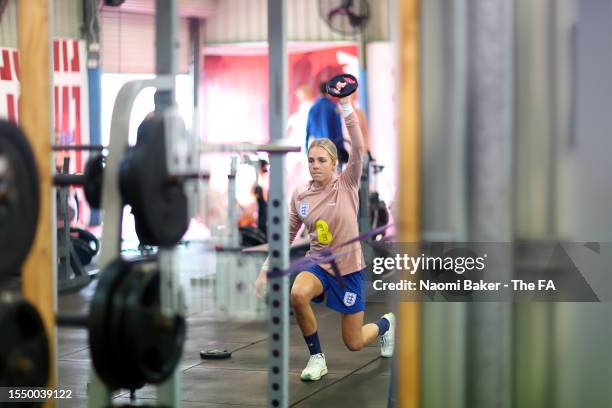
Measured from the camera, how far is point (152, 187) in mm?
2275

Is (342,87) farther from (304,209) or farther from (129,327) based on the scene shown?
(129,327)

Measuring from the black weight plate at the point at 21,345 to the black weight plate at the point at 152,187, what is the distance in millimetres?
350

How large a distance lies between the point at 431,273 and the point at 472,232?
0.23 m

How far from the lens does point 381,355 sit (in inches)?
206

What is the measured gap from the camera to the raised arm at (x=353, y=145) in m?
3.91

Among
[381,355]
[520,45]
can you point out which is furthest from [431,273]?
[381,355]

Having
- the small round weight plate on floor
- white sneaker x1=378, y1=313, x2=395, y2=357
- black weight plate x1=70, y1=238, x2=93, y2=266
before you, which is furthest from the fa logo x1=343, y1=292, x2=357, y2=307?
black weight plate x1=70, y1=238, x2=93, y2=266

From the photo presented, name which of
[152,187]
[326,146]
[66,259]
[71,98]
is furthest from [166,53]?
[71,98]

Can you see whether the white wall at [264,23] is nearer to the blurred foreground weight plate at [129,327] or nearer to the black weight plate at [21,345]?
the blurred foreground weight plate at [129,327]

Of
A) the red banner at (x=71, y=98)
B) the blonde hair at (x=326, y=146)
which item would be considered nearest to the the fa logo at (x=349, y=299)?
the blonde hair at (x=326, y=146)

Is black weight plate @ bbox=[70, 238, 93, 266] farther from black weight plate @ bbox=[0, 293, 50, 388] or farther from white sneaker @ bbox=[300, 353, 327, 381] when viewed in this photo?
black weight plate @ bbox=[0, 293, 50, 388]

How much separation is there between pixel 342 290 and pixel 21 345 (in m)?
2.34

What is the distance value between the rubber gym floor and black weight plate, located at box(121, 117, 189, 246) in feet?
2.14

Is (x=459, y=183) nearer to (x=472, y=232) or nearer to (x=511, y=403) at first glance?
(x=472, y=232)
